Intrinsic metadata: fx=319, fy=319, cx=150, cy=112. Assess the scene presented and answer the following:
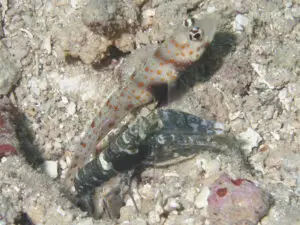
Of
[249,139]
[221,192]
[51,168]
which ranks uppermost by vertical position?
[221,192]

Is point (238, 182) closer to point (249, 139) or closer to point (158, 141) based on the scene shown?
point (158, 141)

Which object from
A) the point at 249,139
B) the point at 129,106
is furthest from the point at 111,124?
the point at 249,139

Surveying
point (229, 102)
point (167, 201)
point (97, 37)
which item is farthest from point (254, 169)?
point (97, 37)

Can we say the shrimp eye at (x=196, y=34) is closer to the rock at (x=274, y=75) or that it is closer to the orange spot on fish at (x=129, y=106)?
the rock at (x=274, y=75)

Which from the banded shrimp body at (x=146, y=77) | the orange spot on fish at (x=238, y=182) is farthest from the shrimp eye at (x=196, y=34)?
the orange spot on fish at (x=238, y=182)

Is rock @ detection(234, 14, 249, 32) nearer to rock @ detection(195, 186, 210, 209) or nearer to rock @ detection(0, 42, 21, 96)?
rock @ detection(195, 186, 210, 209)

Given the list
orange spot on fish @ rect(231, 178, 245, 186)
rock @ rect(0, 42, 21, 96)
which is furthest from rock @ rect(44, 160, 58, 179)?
orange spot on fish @ rect(231, 178, 245, 186)

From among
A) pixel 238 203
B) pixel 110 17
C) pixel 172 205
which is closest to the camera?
pixel 238 203
